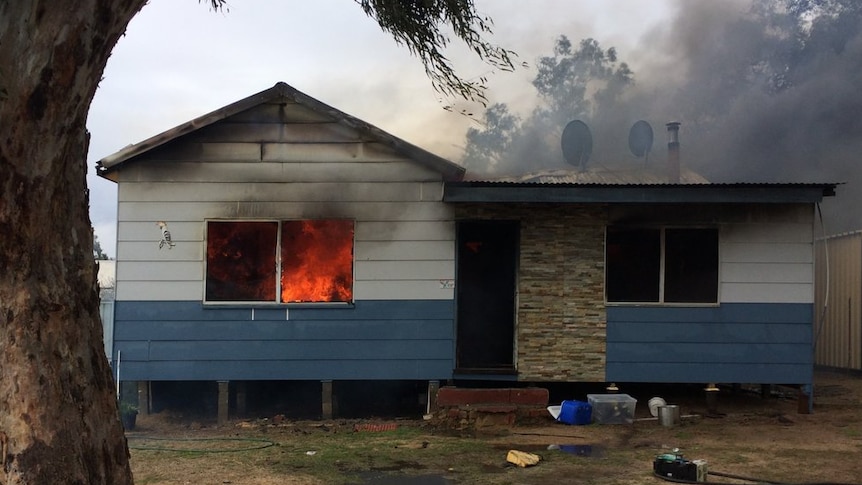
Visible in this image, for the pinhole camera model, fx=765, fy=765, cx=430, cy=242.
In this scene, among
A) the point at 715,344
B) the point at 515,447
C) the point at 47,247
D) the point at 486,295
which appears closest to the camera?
the point at 47,247

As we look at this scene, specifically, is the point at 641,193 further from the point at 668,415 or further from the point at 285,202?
the point at 285,202

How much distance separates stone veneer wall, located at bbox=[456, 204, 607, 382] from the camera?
33.1 feet

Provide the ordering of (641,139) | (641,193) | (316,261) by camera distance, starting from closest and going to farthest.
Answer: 1. (641,193)
2. (316,261)
3. (641,139)

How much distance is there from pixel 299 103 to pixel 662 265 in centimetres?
530

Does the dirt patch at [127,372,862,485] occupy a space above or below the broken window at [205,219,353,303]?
below

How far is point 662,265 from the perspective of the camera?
10.2 meters

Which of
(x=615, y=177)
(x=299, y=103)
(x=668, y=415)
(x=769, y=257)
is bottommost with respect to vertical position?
(x=668, y=415)

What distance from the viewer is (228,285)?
10203 mm

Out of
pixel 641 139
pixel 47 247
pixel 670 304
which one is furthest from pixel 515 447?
pixel 641 139

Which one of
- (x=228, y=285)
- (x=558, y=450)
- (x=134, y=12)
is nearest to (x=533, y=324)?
(x=558, y=450)

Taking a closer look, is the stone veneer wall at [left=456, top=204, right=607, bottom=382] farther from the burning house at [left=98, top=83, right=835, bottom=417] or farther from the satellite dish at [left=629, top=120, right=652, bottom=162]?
the satellite dish at [left=629, top=120, right=652, bottom=162]

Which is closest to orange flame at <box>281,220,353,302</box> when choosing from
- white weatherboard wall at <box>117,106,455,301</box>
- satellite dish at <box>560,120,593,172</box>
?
white weatherboard wall at <box>117,106,455,301</box>

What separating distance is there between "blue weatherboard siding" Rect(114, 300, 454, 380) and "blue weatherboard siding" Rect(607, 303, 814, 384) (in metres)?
2.40

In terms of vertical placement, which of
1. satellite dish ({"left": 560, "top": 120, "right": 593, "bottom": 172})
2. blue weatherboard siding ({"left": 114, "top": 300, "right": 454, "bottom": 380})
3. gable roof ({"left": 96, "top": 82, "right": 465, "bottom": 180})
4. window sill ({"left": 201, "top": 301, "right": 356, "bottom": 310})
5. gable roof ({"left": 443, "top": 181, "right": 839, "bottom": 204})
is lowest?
blue weatherboard siding ({"left": 114, "top": 300, "right": 454, "bottom": 380})
